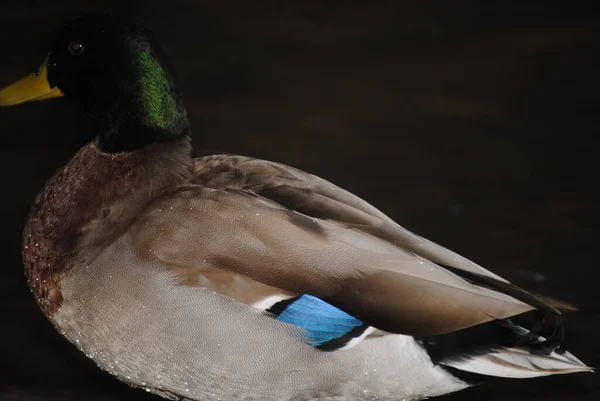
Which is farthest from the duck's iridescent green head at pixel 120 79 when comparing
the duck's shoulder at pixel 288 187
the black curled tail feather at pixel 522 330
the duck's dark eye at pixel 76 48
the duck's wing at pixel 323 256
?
the black curled tail feather at pixel 522 330

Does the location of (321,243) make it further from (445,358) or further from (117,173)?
(117,173)

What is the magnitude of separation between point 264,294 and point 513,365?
0.84m

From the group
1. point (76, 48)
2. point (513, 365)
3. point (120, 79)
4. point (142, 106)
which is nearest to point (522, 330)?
point (513, 365)

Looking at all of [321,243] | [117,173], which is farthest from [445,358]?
[117,173]

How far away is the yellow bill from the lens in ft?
13.2

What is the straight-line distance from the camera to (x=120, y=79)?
3.84 m

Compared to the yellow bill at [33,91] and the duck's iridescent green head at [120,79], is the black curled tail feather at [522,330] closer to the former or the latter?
the duck's iridescent green head at [120,79]

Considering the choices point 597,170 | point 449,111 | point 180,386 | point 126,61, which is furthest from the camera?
point 449,111

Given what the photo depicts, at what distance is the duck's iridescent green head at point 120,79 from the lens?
3.81 m

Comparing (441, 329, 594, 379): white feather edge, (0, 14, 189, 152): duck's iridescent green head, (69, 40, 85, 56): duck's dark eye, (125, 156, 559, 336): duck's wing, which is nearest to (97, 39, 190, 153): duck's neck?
(0, 14, 189, 152): duck's iridescent green head

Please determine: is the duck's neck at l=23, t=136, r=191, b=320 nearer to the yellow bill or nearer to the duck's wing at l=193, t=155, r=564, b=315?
the duck's wing at l=193, t=155, r=564, b=315

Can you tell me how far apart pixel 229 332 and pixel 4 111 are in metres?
3.02

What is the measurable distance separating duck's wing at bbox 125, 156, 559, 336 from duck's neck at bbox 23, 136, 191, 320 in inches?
6.9

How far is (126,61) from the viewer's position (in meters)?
3.81
